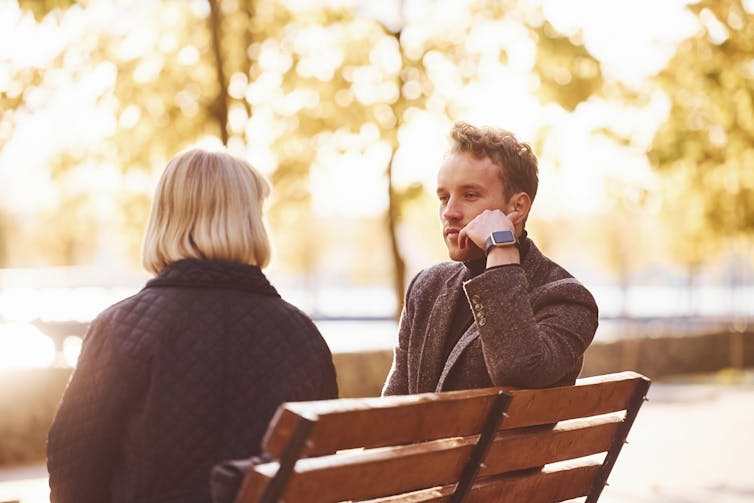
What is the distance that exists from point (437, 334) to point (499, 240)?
53 cm

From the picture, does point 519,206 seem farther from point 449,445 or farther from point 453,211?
point 449,445

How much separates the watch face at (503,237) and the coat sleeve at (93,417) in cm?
119

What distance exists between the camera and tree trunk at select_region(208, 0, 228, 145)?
1092 centimetres

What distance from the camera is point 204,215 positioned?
3283 millimetres

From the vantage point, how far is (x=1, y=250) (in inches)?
2173

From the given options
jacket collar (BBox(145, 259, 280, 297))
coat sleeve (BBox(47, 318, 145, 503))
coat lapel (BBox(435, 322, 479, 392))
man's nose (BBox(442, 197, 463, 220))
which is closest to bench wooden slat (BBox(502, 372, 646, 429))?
coat lapel (BBox(435, 322, 479, 392))

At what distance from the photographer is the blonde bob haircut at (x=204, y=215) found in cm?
326

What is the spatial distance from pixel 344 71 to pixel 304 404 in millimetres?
9469

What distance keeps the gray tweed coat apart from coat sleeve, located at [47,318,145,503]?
1.09 metres

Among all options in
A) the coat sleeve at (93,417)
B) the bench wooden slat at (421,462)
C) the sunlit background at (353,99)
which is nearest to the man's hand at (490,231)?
the bench wooden slat at (421,462)

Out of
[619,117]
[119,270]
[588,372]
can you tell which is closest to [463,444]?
[619,117]

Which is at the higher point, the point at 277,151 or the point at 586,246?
the point at 277,151

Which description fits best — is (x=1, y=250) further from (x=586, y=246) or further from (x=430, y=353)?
(x=430, y=353)

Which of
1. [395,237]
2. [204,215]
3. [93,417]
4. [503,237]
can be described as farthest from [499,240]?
[395,237]
